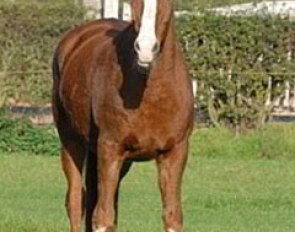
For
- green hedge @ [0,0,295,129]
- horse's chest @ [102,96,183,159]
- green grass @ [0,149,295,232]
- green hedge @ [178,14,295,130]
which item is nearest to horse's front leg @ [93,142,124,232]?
horse's chest @ [102,96,183,159]

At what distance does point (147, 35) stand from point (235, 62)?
1565 centimetres

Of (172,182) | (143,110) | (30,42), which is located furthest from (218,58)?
(143,110)

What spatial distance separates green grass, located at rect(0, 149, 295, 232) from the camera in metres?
12.9

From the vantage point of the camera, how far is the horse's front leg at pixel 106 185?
8266 mm

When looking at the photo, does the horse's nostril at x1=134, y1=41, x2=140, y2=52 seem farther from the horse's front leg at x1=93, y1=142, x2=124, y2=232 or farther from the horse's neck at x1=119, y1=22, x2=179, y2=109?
the horse's front leg at x1=93, y1=142, x2=124, y2=232

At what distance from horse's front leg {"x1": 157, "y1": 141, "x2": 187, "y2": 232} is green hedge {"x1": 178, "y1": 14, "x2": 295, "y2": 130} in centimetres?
1469

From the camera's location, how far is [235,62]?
909 inches

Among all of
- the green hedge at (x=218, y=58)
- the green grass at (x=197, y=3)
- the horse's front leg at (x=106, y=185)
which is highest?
the horse's front leg at (x=106, y=185)

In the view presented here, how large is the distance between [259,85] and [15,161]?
5.33m

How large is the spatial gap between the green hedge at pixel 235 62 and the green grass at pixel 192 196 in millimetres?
2264

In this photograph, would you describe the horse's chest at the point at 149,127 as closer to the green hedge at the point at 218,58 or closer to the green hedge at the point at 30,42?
the green hedge at the point at 30,42

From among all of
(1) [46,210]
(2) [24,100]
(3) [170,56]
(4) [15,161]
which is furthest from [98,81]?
Result: (2) [24,100]

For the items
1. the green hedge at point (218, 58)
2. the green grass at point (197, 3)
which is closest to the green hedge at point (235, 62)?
the green hedge at point (218, 58)

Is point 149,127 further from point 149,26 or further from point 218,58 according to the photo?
point 218,58
